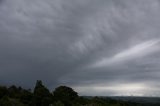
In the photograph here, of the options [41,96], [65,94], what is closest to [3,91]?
[41,96]

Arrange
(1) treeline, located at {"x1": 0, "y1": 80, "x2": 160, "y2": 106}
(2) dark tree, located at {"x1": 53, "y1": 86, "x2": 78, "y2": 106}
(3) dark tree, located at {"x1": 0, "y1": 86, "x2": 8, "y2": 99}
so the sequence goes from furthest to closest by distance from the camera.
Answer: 1. (3) dark tree, located at {"x1": 0, "y1": 86, "x2": 8, "y2": 99}
2. (2) dark tree, located at {"x1": 53, "y1": 86, "x2": 78, "y2": 106}
3. (1) treeline, located at {"x1": 0, "y1": 80, "x2": 160, "y2": 106}

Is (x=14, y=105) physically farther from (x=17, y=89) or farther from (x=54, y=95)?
(x=17, y=89)

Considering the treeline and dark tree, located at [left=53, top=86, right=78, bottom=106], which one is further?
dark tree, located at [left=53, top=86, right=78, bottom=106]

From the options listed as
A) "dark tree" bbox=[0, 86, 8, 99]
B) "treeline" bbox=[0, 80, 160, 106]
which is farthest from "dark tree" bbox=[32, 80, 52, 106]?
"dark tree" bbox=[0, 86, 8, 99]

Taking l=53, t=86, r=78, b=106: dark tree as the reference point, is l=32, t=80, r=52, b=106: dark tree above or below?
below

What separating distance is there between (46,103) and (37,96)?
5.45 m

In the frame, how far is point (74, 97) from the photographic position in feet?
514

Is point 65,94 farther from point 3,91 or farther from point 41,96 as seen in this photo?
point 3,91

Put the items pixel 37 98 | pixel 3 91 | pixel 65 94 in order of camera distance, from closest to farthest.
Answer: pixel 37 98
pixel 65 94
pixel 3 91

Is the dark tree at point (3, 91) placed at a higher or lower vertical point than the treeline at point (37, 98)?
higher

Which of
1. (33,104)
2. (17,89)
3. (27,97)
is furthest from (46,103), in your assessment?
(17,89)

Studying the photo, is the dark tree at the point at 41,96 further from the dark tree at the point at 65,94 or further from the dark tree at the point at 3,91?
the dark tree at the point at 3,91

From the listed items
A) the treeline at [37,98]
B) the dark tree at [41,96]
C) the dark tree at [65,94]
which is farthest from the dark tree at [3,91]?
the dark tree at [65,94]

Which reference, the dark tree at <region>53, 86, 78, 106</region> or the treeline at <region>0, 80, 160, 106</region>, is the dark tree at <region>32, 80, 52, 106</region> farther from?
the dark tree at <region>53, 86, 78, 106</region>
